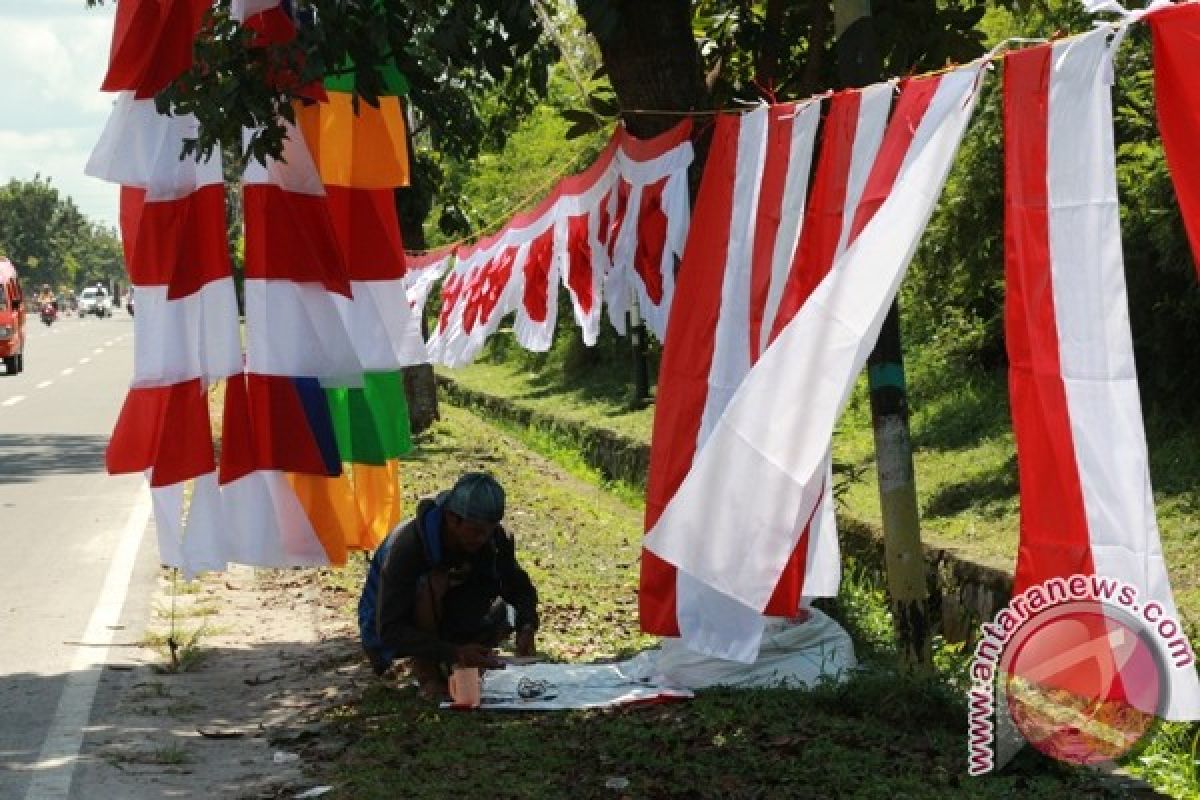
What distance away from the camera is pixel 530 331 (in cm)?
1259

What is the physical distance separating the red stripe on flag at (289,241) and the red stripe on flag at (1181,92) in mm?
4493

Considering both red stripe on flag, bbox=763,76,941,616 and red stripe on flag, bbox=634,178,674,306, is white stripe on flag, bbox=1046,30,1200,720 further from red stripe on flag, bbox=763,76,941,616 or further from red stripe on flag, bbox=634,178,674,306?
red stripe on flag, bbox=634,178,674,306

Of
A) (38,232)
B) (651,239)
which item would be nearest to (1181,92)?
(651,239)

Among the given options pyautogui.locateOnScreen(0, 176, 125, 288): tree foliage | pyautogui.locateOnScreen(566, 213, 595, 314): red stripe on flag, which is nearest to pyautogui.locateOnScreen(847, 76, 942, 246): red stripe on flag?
pyautogui.locateOnScreen(566, 213, 595, 314): red stripe on flag

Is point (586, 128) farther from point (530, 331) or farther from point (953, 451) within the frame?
point (953, 451)

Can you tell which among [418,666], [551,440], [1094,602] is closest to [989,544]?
[418,666]

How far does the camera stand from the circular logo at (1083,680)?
490 centimetres

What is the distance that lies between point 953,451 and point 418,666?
832 cm

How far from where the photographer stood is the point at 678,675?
7.80 meters

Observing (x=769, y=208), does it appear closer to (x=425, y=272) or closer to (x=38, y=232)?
(x=425, y=272)

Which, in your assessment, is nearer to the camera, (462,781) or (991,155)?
(462,781)

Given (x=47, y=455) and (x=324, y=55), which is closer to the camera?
(x=324, y=55)

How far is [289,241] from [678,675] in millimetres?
2626

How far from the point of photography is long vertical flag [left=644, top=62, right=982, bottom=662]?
227 inches
